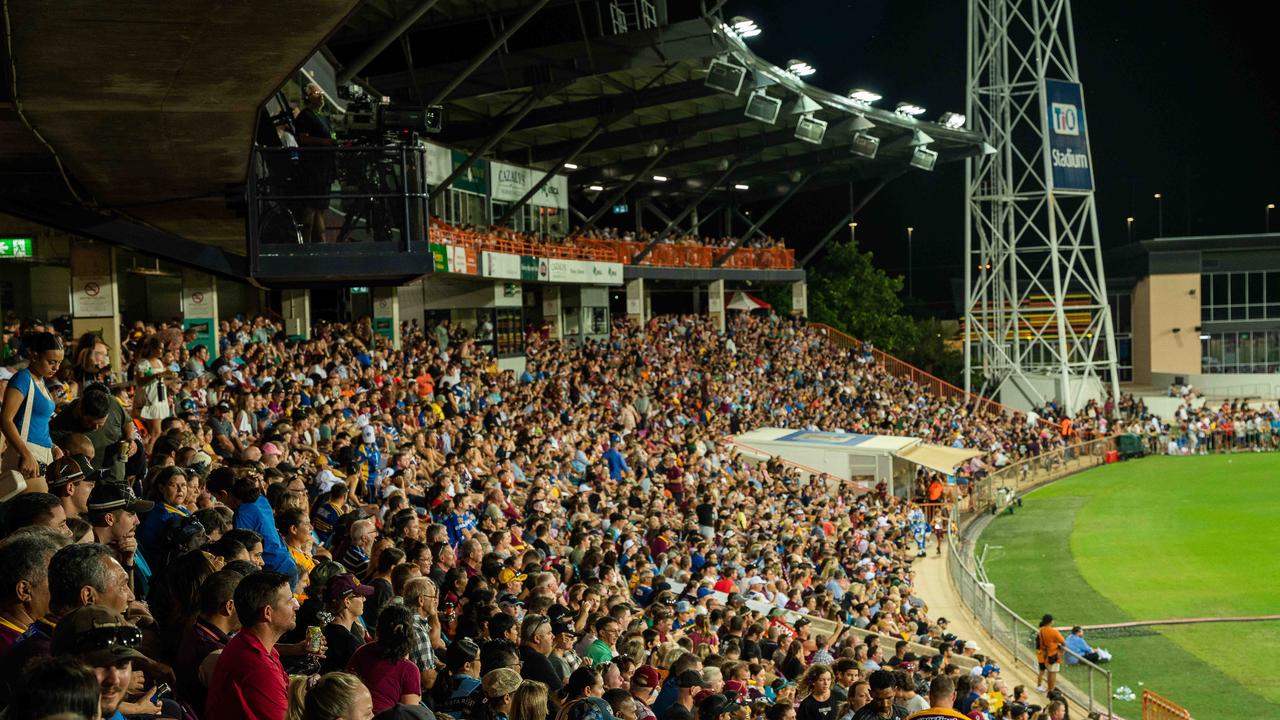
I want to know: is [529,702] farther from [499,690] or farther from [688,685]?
[688,685]

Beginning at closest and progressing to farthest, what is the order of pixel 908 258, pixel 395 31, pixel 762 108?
pixel 395 31 < pixel 762 108 < pixel 908 258

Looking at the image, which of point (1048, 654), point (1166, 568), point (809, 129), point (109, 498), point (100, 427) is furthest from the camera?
point (809, 129)

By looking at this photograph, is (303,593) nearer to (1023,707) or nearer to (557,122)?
(1023,707)

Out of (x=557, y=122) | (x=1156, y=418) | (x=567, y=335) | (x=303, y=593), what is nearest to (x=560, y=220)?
(x=567, y=335)

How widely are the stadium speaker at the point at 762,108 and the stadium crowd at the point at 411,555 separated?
9059 millimetres

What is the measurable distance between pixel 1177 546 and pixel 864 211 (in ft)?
134

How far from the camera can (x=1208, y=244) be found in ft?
171

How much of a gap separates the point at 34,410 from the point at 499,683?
321cm

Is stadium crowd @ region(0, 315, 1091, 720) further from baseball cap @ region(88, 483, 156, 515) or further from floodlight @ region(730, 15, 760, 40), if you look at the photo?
floodlight @ region(730, 15, 760, 40)

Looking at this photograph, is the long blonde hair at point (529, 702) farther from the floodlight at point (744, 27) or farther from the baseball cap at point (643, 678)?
the floodlight at point (744, 27)

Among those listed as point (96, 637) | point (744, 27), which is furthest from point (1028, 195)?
point (96, 637)

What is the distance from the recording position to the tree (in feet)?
152

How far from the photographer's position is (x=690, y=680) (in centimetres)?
688

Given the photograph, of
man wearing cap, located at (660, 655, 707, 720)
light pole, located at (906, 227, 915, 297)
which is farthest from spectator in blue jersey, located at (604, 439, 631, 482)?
light pole, located at (906, 227, 915, 297)
